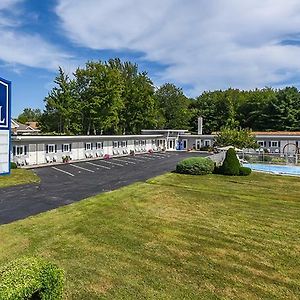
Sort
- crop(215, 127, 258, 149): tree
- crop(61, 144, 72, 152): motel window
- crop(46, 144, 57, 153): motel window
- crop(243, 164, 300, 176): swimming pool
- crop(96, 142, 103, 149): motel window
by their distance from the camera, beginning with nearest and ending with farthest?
crop(243, 164, 300, 176): swimming pool < crop(46, 144, 57, 153): motel window < crop(61, 144, 72, 152): motel window < crop(215, 127, 258, 149): tree < crop(96, 142, 103, 149): motel window

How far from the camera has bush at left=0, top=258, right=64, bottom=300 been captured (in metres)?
4.79

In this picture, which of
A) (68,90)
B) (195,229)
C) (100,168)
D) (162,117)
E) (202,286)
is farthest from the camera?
(162,117)

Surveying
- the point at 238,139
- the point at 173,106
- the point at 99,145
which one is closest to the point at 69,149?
the point at 99,145

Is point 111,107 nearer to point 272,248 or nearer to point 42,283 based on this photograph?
point 272,248

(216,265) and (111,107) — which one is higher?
(111,107)

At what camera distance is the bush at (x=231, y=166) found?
26.0m

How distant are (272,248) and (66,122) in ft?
149

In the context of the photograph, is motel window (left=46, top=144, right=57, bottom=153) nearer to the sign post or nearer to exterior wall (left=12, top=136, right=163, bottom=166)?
exterior wall (left=12, top=136, right=163, bottom=166)

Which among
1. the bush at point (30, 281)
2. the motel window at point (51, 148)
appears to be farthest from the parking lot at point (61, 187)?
the bush at point (30, 281)

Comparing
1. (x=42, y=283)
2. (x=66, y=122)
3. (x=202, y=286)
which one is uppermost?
(x=66, y=122)

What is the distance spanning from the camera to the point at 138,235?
11.2 meters

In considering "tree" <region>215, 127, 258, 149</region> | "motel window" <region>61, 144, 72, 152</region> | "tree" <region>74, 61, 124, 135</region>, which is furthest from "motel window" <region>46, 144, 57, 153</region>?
"tree" <region>215, 127, 258, 149</region>

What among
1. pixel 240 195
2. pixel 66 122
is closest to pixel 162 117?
pixel 66 122

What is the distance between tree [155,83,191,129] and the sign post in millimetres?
55155
